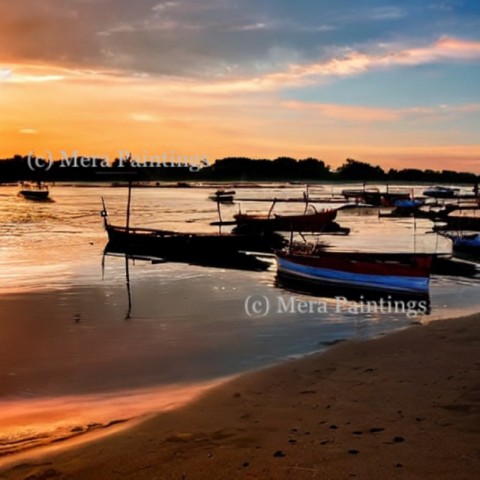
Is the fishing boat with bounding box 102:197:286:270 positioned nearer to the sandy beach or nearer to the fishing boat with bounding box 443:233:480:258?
the fishing boat with bounding box 443:233:480:258

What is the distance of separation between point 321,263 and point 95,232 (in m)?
38.4

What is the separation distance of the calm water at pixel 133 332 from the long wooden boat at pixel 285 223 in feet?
55.4

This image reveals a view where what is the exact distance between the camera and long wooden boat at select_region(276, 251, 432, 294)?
23297mm

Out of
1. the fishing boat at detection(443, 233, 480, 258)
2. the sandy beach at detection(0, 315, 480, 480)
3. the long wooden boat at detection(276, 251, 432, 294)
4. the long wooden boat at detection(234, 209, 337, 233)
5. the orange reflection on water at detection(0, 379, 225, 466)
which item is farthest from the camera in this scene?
the long wooden boat at detection(234, 209, 337, 233)

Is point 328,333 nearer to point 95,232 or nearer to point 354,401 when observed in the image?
point 354,401

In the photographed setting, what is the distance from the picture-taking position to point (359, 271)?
24641 millimetres

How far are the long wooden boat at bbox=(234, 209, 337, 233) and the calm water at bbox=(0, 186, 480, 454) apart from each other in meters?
16.9

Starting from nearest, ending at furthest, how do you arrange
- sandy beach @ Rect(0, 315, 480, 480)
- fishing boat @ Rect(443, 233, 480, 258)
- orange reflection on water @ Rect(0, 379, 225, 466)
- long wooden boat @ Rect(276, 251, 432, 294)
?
sandy beach @ Rect(0, 315, 480, 480) < orange reflection on water @ Rect(0, 379, 225, 466) < long wooden boat @ Rect(276, 251, 432, 294) < fishing boat @ Rect(443, 233, 480, 258)

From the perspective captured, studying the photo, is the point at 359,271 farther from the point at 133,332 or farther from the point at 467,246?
the point at 467,246

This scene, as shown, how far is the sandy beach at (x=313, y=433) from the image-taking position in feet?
19.6

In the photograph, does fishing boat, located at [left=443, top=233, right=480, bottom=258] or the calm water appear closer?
the calm water

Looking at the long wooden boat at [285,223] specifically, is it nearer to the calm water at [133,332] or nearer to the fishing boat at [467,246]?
the fishing boat at [467,246]

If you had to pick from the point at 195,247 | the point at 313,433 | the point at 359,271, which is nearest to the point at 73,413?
the point at 313,433

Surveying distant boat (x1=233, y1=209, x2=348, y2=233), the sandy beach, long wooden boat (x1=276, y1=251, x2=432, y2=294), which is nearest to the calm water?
long wooden boat (x1=276, y1=251, x2=432, y2=294)
